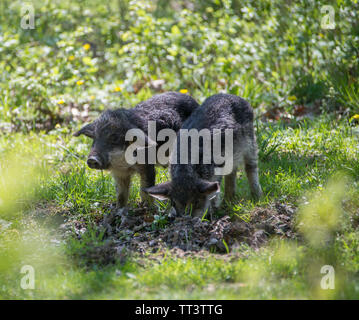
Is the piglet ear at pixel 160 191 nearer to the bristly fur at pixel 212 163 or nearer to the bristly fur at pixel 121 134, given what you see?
the bristly fur at pixel 212 163

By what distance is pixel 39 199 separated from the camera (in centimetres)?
669

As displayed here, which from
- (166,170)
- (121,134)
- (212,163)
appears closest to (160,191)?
(212,163)

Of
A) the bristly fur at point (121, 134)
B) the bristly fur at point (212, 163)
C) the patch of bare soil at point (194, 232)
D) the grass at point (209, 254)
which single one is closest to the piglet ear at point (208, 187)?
the bristly fur at point (212, 163)

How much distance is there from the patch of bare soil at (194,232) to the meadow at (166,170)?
0.02 metres

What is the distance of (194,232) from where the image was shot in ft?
18.0

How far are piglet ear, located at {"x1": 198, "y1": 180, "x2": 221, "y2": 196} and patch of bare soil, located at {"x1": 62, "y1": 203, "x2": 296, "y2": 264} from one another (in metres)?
0.36

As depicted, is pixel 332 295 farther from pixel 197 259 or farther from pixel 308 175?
pixel 308 175

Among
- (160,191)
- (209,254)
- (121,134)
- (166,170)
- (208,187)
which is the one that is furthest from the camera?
(166,170)

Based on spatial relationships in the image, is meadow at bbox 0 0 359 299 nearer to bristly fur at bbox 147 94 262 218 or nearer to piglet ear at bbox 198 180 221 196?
bristly fur at bbox 147 94 262 218

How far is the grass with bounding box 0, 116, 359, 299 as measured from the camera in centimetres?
443

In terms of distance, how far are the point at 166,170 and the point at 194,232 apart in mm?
1872

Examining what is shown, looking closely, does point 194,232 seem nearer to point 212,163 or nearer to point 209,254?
point 209,254

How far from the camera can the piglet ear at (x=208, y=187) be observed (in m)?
5.29

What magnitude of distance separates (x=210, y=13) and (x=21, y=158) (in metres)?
6.49
